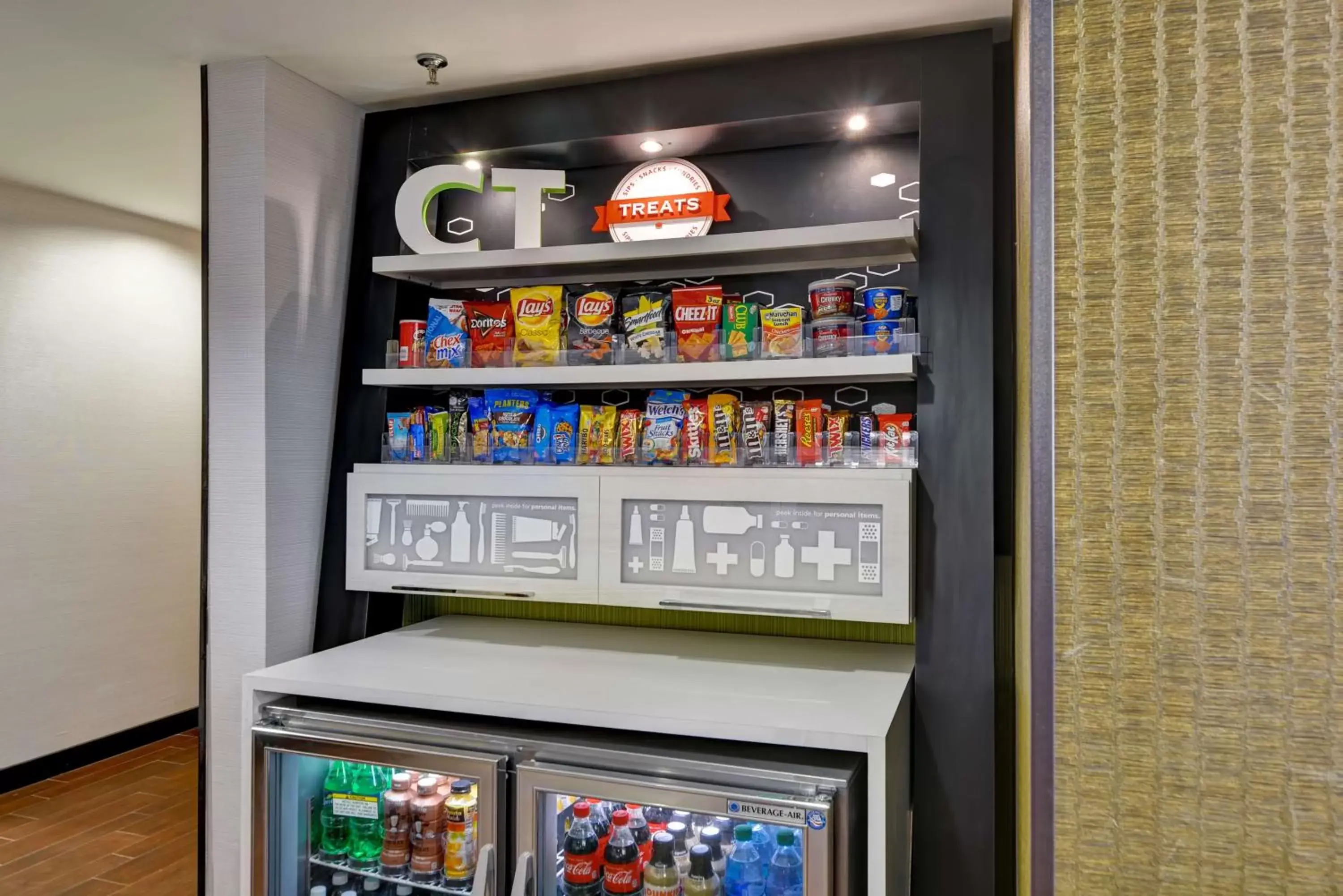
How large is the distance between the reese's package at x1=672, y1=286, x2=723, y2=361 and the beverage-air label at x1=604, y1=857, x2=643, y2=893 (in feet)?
3.78

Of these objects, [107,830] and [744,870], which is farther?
[107,830]

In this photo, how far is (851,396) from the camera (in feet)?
7.59

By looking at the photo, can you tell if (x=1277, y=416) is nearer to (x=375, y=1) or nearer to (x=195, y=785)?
(x=375, y=1)

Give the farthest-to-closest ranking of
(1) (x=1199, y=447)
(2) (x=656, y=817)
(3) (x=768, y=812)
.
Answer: (2) (x=656, y=817) < (3) (x=768, y=812) < (1) (x=1199, y=447)

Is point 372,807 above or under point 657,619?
under

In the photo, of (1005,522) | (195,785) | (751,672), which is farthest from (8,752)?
(1005,522)

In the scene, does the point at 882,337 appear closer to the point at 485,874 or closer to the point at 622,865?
the point at 622,865

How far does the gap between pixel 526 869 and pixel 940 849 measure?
2.98 ft

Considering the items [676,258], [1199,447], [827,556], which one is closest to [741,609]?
[827,556]

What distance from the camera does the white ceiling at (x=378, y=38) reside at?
6.56 ft

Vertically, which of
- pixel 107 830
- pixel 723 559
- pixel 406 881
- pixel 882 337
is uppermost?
pixel 882 337

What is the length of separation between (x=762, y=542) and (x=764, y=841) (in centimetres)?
64

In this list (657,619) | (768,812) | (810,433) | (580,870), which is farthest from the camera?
(657,619)

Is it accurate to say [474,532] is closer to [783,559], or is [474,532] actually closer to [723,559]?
[723,559]
